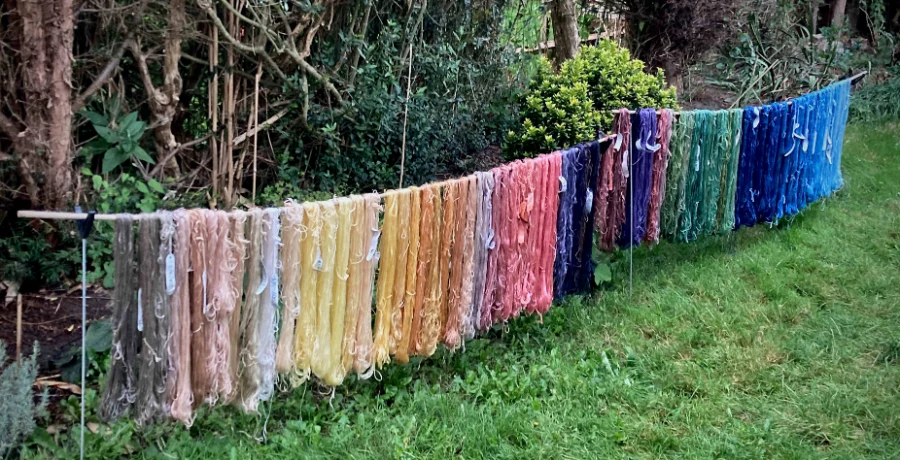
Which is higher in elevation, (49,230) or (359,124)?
(359,124)

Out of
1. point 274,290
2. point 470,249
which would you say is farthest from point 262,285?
point 470,249

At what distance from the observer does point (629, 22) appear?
866cm

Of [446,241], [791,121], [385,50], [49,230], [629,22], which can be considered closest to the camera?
[446,241]

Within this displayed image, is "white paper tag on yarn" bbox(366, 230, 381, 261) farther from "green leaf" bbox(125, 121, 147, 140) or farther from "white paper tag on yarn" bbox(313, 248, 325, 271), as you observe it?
"green leaf" bbox(125, 121, 147, 140)

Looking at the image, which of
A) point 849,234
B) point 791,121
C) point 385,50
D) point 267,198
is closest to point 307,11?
point 385,50

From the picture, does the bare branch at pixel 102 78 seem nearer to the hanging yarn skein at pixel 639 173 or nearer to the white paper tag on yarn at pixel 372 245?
the white paper tag on yarn at pixel 372 245

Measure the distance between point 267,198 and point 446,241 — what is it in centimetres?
227

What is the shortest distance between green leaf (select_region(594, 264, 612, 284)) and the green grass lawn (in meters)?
0.12

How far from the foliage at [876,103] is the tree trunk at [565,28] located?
205 inches

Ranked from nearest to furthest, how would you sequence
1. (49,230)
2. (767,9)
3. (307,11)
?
1. (49,230)
2. (307,11)
3. (767,9)

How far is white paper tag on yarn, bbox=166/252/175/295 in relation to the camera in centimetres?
264

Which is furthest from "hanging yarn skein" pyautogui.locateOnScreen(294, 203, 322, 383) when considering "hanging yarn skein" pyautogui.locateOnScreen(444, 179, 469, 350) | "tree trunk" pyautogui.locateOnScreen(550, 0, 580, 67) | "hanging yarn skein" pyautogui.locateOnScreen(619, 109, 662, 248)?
"tree trunk" pyautogui.locateOnScreen(550, 0, 580, 67)

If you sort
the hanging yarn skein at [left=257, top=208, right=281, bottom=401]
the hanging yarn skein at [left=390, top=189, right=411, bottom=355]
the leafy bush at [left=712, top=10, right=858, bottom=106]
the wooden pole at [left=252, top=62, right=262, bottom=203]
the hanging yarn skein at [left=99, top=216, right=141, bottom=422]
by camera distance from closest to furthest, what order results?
the hanging yarn skein at [left=99, top=216, right=141, bottom=422] < the hanging yarn skein at [left=257, top=208, right=281, bottom=401] < the hanging yarn skein at [left=390, top=189, right=411, bottom=355] < the wooden pole at [left=252, top=62, right=262, bottom=203] < the leafy bush at [left=712, top=10, right=858, bottom=106]

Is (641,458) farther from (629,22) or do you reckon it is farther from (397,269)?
(629,22)
